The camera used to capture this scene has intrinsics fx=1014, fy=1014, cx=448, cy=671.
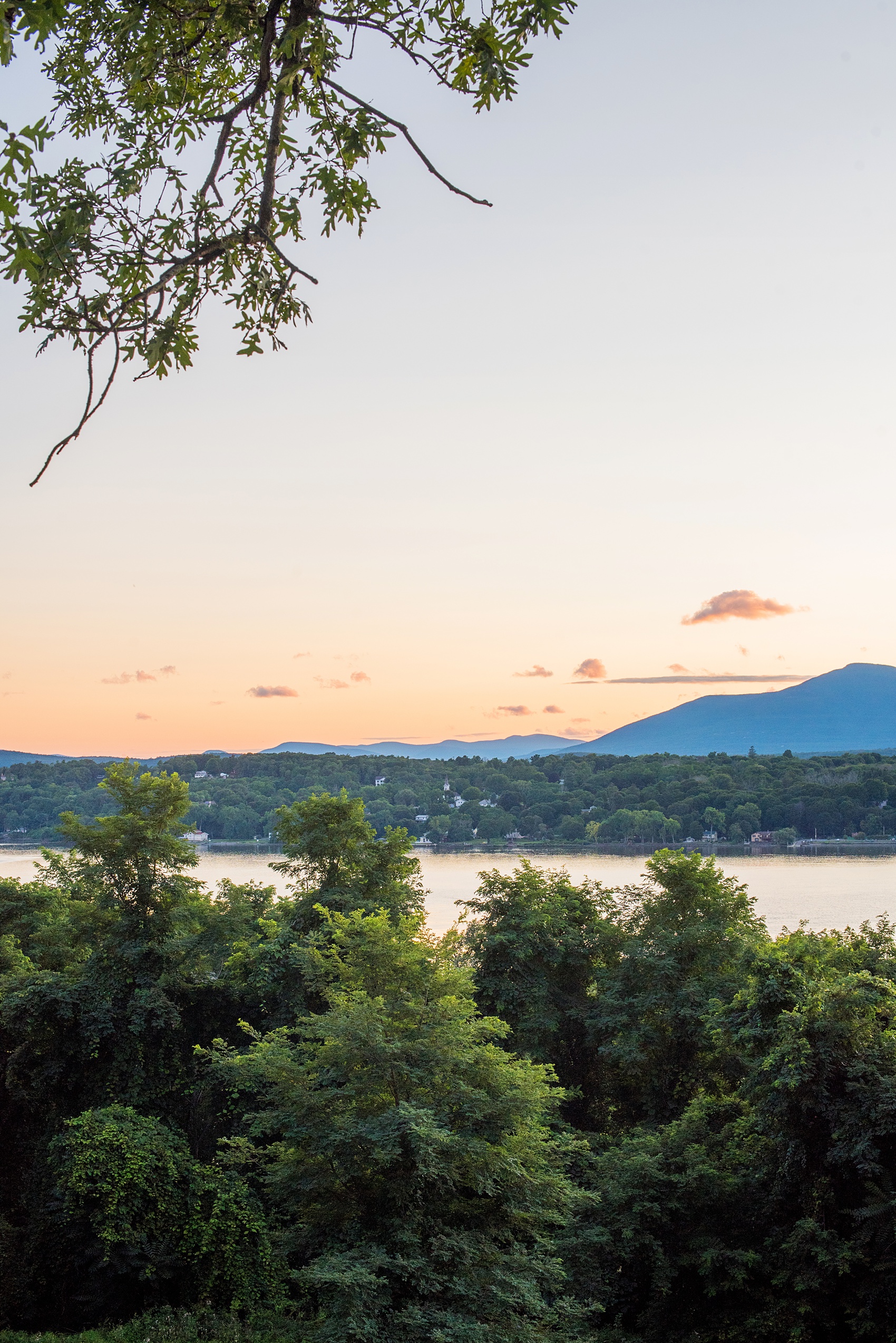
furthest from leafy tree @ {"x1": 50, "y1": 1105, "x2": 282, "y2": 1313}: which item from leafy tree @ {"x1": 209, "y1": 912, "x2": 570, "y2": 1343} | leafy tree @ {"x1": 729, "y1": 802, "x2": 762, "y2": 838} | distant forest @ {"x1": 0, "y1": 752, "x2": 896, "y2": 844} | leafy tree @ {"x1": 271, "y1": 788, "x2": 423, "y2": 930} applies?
leafy tree @ {"x1": 729, "y1": 802, "x2": 762, "y2": 838}

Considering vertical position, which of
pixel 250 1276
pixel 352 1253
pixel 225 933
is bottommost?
pixel 250 1276

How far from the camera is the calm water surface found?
36.1 m

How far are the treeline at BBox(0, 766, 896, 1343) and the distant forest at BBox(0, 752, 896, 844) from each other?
47938 millimetres

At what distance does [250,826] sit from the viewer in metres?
71.0

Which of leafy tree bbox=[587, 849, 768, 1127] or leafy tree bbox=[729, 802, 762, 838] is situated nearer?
leafy tree bbox=[587, 849, 768, 1127]

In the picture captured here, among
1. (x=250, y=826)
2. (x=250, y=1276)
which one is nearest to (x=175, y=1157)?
(x=250, y=1276)

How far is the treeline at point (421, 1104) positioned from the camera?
10.7m

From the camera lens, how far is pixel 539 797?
253ft

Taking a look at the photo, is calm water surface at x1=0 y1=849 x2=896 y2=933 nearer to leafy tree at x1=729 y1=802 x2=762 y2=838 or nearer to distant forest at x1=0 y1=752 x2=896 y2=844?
distant forest at x1=0 y1=752 x2=896 y2=844

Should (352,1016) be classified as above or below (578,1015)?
above

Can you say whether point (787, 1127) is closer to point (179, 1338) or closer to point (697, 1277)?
point (697, 1277)

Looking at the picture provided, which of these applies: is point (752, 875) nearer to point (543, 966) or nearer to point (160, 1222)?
point (543, 966)

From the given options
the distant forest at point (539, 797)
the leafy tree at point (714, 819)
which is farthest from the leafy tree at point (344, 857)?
the leafy tree at point (714, 819)

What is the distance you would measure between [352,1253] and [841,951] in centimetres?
885
